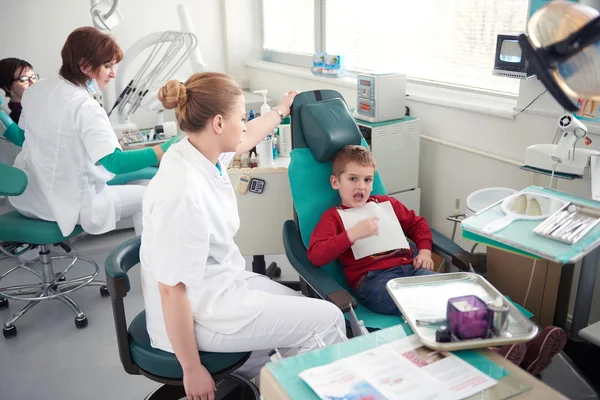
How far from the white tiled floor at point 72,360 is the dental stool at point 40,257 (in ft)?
0.19

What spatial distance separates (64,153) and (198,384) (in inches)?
55.1

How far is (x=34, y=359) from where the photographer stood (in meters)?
2.33

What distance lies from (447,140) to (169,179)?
1.67 meters

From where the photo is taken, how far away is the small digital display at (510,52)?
2.12 meters

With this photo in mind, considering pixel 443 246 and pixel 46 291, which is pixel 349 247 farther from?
pixel 46 291

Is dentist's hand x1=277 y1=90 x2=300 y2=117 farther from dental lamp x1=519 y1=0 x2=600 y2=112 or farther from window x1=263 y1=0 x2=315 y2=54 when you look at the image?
window x1=263 y1=0 x2=315 y2=54

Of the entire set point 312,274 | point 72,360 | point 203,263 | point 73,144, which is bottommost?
point 72,360

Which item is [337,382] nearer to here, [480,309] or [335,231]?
[480,309]

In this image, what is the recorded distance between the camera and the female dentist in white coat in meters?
1.40

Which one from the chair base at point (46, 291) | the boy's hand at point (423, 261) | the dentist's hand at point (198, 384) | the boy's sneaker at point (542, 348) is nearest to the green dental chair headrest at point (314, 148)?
the boy's hand at point (423, 261)

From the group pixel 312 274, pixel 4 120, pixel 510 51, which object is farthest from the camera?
pixel 4 120

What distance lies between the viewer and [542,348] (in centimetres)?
154

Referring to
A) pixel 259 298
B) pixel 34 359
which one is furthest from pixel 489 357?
pixel 34 359

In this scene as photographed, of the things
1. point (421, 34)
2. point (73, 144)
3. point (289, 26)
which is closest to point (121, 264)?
point (73, 144)
